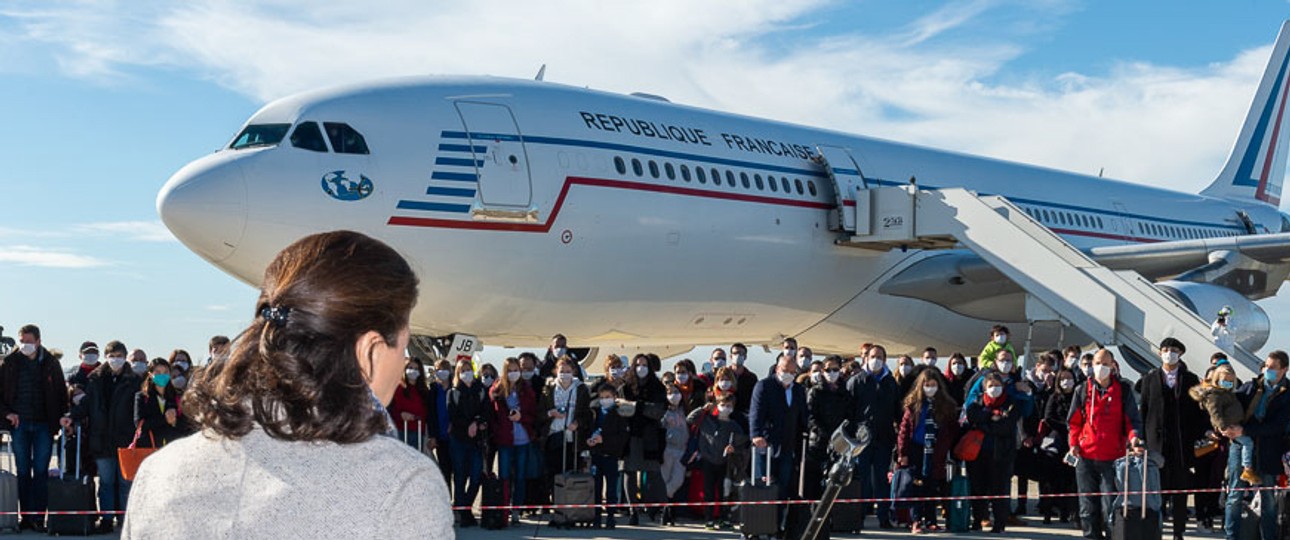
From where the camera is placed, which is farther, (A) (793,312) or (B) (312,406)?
(A) (793,312)

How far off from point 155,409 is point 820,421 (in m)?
5.43

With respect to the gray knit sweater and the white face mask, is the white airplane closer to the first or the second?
the white face mask

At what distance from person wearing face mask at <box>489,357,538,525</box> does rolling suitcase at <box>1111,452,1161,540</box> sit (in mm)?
4805

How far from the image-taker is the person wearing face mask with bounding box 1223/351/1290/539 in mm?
9844

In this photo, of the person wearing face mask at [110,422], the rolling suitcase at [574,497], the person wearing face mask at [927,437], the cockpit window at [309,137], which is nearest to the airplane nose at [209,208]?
the cockpit window at [309,137]

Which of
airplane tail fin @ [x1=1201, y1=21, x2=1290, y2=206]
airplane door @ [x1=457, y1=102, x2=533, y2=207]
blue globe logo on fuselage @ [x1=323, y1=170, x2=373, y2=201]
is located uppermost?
airplane tail fin @ [x1=1201, y1=21, x2=1290, y2=206]

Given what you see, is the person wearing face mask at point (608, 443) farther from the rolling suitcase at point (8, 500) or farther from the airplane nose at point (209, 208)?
the rolling suitcase at point (8, 500)

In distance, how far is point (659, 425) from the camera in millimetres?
11852

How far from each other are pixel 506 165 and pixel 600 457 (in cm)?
326

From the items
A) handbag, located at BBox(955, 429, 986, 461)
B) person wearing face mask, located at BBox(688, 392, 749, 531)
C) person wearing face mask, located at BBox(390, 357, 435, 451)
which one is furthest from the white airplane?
handbag, located at BBox(955, 429, 986, 461)

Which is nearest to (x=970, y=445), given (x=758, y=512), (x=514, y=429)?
(x=758, y=512)

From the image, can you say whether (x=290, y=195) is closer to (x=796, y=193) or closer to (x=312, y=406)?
(x=796, y=193)

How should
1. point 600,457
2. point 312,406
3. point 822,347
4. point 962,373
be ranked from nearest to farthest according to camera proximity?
point 312,406 → point 600,457 → point 962,373 → point 822,347

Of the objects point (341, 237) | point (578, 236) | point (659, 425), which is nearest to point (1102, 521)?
point (659, 425)
